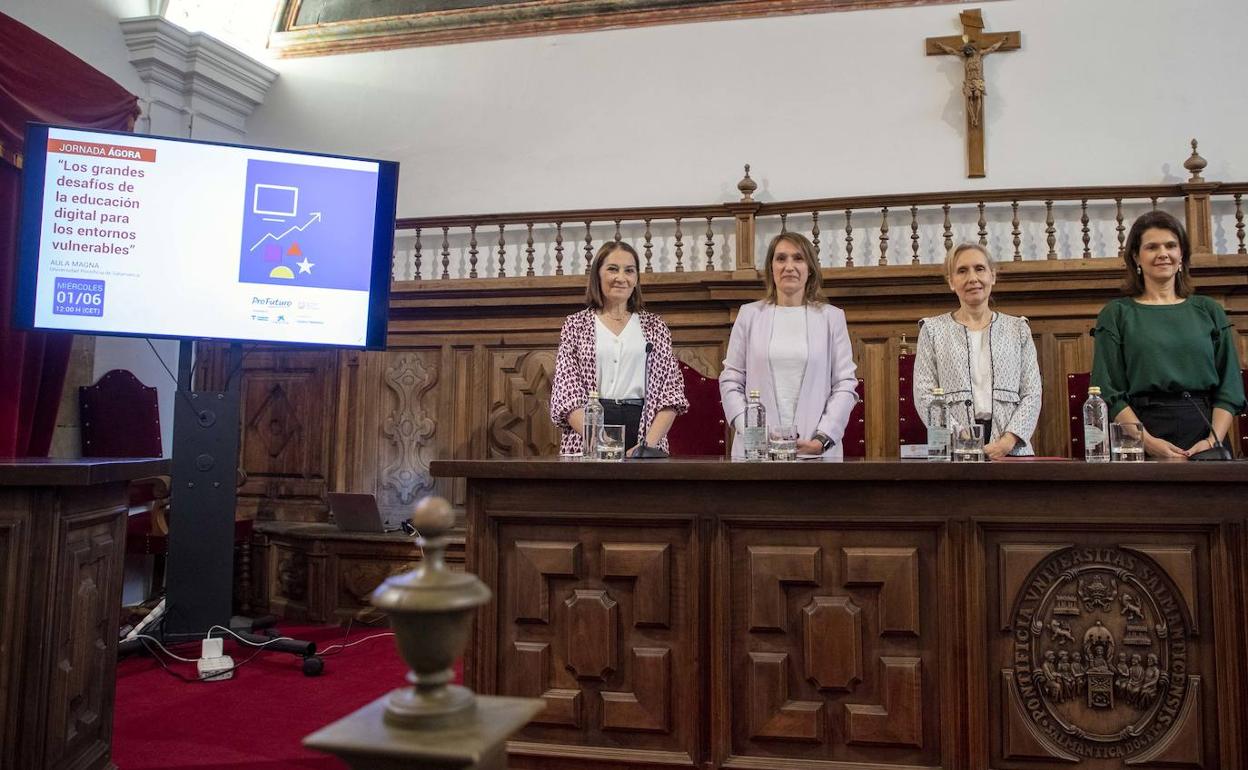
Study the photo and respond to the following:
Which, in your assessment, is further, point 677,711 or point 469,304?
point 469,304

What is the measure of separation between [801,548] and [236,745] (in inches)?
61.7

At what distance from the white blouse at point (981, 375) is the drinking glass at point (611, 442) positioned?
43.0 inches

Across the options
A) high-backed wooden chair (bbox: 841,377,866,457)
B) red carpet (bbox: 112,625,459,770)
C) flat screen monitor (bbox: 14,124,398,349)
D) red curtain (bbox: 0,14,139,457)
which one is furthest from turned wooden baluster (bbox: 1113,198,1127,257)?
red curtain (bbox: 0,14,139,457)

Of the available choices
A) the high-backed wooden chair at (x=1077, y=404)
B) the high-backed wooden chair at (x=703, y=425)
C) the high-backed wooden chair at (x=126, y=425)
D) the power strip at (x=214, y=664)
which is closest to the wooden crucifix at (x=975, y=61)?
the high-backed wooden chair at (x=1077, y=404)

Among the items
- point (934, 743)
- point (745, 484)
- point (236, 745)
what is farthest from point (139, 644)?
point (934, 743)

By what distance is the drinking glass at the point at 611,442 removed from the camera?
221 cm

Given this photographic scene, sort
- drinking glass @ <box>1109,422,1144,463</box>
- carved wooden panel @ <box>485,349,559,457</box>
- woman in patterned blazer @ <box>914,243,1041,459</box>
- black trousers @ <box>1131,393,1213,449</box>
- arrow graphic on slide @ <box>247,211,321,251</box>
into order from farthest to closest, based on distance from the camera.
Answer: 1. carved wooden panel @ <box>485,349,559,457</box>
2. arrow graphic on slide @ <box>247,211,321,251</box>
3. woman in patterned blazer @ <box>914,243,1041,459</box>
4. black trousers @ <box>1131,393,1213,449</box>
5. drinking glass @ <box>1109,422,1144,463</box>

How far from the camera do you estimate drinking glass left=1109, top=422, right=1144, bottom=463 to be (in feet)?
6.36

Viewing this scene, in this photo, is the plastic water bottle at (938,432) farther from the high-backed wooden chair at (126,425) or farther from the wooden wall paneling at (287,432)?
the wooden wall paneling at (287,432)

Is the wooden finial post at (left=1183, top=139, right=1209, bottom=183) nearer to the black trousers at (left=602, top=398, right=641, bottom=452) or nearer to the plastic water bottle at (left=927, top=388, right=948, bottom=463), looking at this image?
the plastic water bottle at (left=927, top=388, right=948, bottom=463)

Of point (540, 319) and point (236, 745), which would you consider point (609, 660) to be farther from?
point (540, 319)

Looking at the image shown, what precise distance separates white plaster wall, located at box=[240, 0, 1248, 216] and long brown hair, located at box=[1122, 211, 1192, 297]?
3.12 meters

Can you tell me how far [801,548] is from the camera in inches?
74.4

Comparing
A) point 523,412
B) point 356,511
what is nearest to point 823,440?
point 356,511
